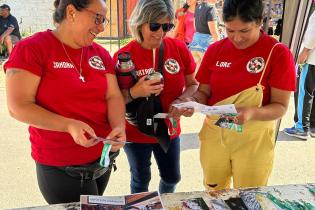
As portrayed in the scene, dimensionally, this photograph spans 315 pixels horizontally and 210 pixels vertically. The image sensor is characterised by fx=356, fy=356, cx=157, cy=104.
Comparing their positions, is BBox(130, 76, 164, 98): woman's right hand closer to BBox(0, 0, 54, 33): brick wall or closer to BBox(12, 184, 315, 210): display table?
BBox(12, 184, 315, 210): display table

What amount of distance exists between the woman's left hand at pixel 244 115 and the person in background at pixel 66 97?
0.51m

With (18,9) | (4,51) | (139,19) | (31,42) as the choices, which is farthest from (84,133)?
(18,9)

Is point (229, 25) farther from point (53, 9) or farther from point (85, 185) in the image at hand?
point (85, 185)

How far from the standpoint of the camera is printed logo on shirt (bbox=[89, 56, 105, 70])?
1498mm

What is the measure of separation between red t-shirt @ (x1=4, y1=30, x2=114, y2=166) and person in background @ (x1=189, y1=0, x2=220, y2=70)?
12.7 ft

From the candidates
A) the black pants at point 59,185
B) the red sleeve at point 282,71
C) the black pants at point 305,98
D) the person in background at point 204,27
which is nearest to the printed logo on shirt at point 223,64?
the red sleeve at point 282,71

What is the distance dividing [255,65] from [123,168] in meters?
1.97

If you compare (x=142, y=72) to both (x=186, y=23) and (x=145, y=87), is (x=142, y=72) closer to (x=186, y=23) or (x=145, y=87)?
(x=145, y=87)

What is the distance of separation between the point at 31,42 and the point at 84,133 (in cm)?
41

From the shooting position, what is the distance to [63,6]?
4.55 ft

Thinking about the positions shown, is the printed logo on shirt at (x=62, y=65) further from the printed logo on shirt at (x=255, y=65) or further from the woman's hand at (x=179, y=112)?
the printed logo on shirt at (x=255, y=65)

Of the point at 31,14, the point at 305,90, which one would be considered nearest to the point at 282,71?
the point at 305,90

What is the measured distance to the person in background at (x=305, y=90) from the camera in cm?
374

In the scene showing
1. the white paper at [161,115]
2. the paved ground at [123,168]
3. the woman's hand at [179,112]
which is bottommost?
the paved ground at [123,168]
